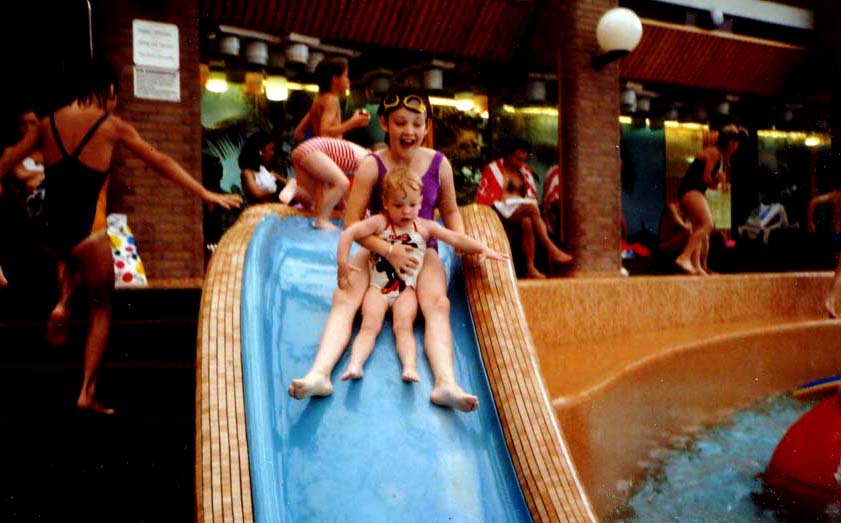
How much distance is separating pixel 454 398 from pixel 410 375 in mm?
195

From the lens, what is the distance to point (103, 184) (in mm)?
3434

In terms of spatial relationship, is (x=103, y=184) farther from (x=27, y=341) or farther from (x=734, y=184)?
(x=734, y=184)

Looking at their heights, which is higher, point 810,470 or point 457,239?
point 457,239

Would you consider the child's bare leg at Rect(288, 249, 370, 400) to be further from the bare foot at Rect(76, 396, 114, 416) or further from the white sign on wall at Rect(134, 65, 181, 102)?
the white sign on wall at Rect(134, 65, 181, 102)

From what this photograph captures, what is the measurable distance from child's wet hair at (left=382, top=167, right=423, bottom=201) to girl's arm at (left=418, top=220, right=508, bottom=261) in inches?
7.3

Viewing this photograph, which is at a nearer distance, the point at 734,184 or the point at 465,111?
the point at 465,111

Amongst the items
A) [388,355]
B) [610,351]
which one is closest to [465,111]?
[610,351]

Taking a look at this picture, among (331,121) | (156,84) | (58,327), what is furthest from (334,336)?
(156,84)

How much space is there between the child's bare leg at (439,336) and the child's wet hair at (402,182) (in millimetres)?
301

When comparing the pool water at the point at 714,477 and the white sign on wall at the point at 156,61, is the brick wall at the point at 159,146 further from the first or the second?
the pool water at the point at 714,477

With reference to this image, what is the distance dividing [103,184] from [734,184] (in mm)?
11276

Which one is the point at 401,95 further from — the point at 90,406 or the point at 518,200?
the point at 518,200

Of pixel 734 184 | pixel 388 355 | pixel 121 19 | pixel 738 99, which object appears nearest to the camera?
pixel 388 355

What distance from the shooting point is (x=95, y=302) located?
11.2 feet
